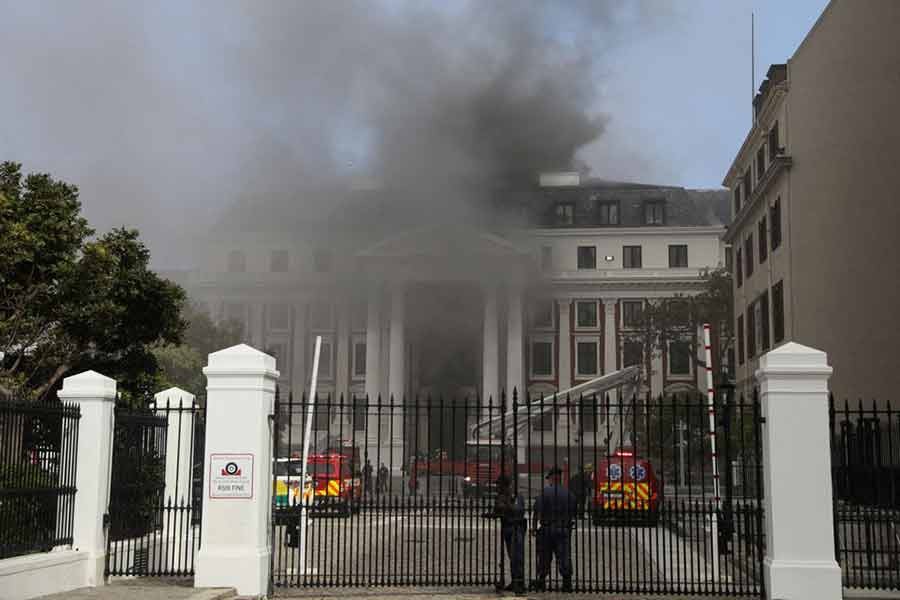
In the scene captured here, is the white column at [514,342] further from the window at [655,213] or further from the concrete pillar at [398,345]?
the window at [655,213]

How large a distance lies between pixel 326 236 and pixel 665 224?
25.7 meters

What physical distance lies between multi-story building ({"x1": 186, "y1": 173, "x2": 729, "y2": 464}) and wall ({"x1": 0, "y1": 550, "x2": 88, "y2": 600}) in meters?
29.9

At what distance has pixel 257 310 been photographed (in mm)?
52188

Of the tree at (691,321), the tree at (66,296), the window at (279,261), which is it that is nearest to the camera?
the tree at (66,296)

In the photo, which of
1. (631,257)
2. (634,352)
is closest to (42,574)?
(634,352)

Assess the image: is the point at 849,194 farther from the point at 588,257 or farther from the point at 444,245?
the point at 588,257

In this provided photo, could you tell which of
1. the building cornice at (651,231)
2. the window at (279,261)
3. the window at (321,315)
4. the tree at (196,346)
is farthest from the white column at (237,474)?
the building cornice at (651,231)

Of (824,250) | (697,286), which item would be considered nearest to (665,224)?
Answer: (697,286)

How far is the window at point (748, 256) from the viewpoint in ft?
142

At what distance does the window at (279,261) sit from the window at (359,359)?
8496mm

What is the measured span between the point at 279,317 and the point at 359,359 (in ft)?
24.7

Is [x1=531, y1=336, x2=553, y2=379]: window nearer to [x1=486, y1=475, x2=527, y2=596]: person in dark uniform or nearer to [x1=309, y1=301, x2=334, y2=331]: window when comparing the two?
[x1=309, y1=301, x2=334, y2=331]: window

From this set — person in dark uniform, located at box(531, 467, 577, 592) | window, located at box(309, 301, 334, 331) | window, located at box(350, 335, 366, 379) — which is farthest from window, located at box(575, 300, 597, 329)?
person in dark uniform, located at box(531, 467, 577, 592)

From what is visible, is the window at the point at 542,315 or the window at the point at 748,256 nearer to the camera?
the window at the point at 748,256
